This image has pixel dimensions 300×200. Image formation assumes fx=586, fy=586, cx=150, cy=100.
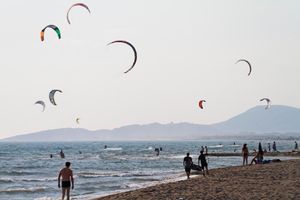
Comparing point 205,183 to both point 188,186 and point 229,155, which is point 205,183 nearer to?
point 188,186

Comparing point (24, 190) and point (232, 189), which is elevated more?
point (232, 189)

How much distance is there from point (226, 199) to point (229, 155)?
48293 millimetres

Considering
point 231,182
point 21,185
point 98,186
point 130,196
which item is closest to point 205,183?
point 231,182

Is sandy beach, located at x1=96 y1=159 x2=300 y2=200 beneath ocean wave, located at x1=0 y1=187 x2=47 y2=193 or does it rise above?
above

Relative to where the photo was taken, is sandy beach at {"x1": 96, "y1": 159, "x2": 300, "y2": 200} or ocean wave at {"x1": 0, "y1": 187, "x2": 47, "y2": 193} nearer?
sandy beach at {"x1": 96, "y1": 159, "x2": 300, "y2": 200}

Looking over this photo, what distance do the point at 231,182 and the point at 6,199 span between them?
9467 mm

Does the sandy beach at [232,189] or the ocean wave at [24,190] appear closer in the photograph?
the sandy beach at [232,189]

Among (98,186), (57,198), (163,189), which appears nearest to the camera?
(163,189)

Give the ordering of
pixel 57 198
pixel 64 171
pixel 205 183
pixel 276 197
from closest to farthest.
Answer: pixel 276 197, pixel 64 171, pixel 205 183, pixel 57 198

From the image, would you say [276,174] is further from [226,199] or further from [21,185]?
[21,185]

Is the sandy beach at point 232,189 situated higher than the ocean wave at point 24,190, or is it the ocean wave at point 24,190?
the sandy beach at point 232,189

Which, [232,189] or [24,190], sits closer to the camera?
[232,189]

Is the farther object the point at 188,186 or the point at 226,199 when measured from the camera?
the point at 188,186

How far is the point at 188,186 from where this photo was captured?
816 inches
